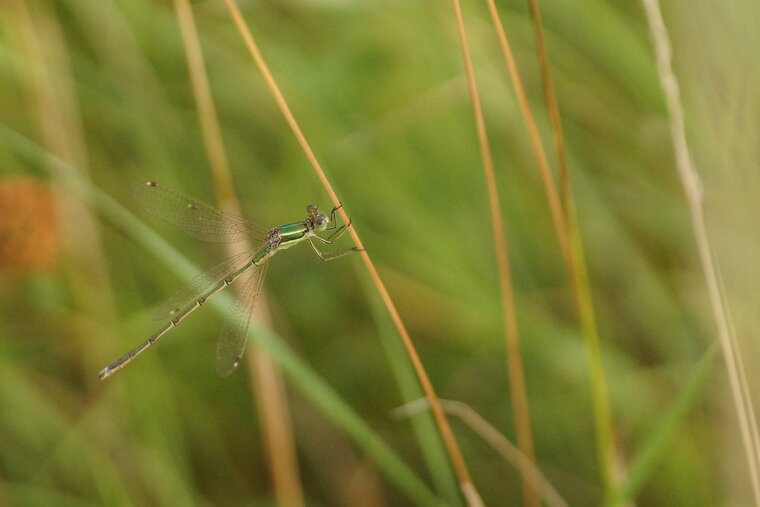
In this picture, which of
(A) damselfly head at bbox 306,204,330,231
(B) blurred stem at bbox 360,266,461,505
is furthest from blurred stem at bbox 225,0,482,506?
(A) damselfly head at bbox 306,204,330,231

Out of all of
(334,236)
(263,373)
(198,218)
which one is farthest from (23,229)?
(334,236)

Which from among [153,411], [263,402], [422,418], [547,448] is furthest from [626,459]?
[153,411]

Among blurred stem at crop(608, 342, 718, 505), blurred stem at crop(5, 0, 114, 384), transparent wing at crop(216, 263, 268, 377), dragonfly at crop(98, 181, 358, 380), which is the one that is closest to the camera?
blurred stem at crop(608, 342, 718, 505)

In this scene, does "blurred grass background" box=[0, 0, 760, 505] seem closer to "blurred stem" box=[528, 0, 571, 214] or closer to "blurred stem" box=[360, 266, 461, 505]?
"blurred stem" box=[360, 266, 461, 505]

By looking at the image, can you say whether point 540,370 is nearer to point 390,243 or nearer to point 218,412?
point 390,243

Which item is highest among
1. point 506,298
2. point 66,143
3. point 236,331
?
point 66,143

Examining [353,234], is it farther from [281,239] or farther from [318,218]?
[281,239]

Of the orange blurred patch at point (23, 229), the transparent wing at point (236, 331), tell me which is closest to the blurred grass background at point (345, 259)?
the orange blurred patch at point (23, 229)

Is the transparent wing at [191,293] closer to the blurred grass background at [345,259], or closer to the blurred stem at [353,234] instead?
the blurred grass background at [345,259]
